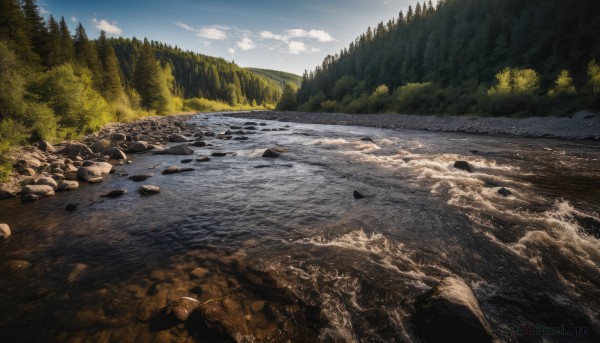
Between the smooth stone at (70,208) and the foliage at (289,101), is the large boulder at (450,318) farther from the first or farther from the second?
the foliage at (289,101)

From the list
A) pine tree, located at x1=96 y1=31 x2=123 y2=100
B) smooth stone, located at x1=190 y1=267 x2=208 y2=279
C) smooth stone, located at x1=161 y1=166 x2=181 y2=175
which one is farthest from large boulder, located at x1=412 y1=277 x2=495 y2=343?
pine tree, located at x1=96 y1=31 x2=123 y2=100

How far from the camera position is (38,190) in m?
9.10

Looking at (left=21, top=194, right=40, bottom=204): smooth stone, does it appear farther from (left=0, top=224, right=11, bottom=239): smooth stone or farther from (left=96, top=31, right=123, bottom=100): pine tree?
(left=96, top=31, right=123, bottom=100): pine tree

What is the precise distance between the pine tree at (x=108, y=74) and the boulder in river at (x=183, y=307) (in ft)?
159

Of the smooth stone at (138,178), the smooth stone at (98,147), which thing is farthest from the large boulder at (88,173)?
the smooth stone at (98,147)

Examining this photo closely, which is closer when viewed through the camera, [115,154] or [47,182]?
[47,182]

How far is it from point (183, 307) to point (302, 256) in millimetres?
2474

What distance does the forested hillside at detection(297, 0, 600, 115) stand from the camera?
34594 millimetres

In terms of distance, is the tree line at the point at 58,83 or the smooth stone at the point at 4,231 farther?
the tree line at the point at 58,83

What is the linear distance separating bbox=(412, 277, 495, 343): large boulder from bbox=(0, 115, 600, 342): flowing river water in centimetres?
23

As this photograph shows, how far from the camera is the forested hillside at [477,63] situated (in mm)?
34594

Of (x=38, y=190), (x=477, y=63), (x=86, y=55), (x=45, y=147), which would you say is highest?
(x=477, y=63)

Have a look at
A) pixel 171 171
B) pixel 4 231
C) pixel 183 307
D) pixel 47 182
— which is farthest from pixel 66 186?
pixel 183 307

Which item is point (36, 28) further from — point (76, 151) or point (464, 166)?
point (464, 166)
